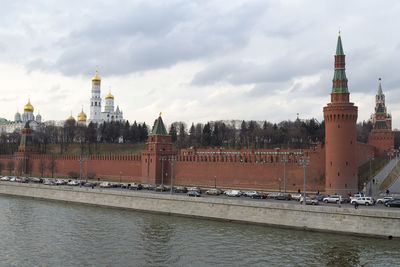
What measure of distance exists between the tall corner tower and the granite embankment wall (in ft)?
283

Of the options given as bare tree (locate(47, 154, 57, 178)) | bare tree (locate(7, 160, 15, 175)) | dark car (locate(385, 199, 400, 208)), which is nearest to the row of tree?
bare tree (locate(7, 160, 15, 175))

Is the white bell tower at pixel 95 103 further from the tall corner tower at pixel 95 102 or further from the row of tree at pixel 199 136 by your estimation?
the row of tree at pixel 199 136

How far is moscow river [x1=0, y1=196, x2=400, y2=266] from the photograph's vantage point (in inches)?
895

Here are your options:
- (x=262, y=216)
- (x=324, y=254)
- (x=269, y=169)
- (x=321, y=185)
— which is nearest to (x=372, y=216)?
(x=324, y=254)

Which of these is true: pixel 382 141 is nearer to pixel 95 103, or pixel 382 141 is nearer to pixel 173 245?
pixel 173 245

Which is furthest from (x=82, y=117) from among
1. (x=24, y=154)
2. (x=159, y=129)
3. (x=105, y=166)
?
(x=159, y=129)

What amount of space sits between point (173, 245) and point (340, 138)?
893 inches

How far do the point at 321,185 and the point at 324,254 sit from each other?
841 inches

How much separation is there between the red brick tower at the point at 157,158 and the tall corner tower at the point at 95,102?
73984 mm

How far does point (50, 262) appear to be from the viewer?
74.2 ft

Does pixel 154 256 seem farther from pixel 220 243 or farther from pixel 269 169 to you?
pixel 269 169

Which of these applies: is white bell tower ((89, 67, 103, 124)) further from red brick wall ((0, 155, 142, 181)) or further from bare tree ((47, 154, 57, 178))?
bare tree ((47, 154, 57, 178))

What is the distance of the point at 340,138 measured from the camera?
137 feet

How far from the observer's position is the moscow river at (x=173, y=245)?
22.7m
